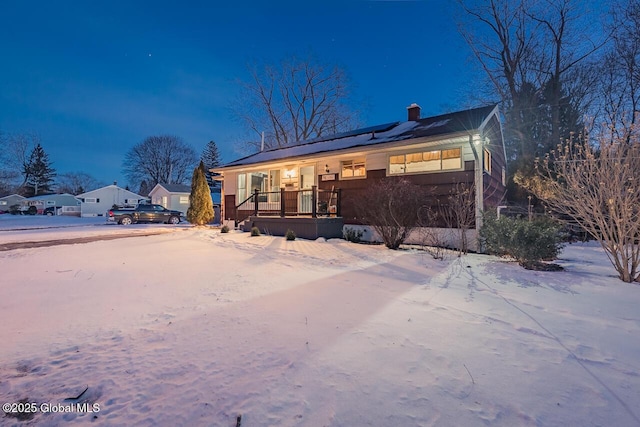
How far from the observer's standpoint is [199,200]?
14.1 metres

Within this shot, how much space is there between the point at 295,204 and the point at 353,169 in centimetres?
274

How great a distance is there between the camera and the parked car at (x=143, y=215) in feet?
58.4

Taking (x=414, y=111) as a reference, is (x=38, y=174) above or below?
above

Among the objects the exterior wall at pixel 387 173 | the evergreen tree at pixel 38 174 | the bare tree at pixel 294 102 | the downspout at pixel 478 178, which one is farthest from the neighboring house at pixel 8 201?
the downspout at pixel 478 178

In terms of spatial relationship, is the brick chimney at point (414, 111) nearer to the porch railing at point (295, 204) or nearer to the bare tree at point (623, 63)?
the porch railing at point (295, 204)

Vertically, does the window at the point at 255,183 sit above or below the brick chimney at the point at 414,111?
below

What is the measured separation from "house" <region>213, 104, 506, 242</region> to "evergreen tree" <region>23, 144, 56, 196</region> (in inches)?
1889

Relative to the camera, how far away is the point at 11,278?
4402 millimetres

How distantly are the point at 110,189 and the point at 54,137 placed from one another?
229 ft

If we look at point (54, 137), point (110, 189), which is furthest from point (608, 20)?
point (54, 137)

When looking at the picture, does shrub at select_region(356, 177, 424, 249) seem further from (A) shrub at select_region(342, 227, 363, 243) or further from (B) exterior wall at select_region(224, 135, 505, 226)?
(A) shrub at select_region(342, 227, 363, 243)

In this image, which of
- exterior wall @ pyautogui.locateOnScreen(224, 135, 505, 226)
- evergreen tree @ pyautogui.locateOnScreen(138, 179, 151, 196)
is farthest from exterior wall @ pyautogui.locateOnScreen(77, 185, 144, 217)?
exterior wall @ pyautogui.locateOnScreen(224, 135, 505, 226)

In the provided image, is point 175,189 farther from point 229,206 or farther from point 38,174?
point 38,174

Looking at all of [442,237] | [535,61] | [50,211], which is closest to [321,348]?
[442,237]
